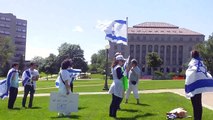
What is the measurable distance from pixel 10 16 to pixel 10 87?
556 feet

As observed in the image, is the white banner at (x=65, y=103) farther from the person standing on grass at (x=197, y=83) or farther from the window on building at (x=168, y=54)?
the window on building at (x=168, y=54)

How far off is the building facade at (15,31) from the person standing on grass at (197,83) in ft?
549

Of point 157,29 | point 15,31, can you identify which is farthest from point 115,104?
point 15,31

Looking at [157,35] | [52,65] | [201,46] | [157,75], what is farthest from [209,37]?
[157,35]

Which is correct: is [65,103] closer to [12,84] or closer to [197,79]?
[12,84]

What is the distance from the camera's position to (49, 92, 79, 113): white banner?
14.1m

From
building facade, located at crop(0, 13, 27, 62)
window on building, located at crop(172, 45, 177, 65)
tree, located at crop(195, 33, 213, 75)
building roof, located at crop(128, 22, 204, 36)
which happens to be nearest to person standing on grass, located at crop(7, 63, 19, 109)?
tree, located at crop(195, 33, 213, 75)

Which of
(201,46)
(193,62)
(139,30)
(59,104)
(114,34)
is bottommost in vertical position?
(59,104)

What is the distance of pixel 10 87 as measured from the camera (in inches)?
696

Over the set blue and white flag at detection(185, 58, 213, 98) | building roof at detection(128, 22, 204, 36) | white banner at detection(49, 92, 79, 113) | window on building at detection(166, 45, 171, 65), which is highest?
building roof at detection(128, 22, 204, 36)

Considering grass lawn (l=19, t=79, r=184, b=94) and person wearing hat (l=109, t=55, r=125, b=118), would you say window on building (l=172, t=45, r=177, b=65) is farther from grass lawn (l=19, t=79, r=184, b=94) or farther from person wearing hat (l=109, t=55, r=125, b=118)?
person wearing hat (l=109, t=55, r=125, b=118)

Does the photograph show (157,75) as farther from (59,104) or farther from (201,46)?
(59,104)

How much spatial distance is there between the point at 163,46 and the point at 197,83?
146m

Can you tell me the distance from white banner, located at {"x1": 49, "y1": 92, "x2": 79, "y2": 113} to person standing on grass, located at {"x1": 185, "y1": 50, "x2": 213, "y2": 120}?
3.95 m
